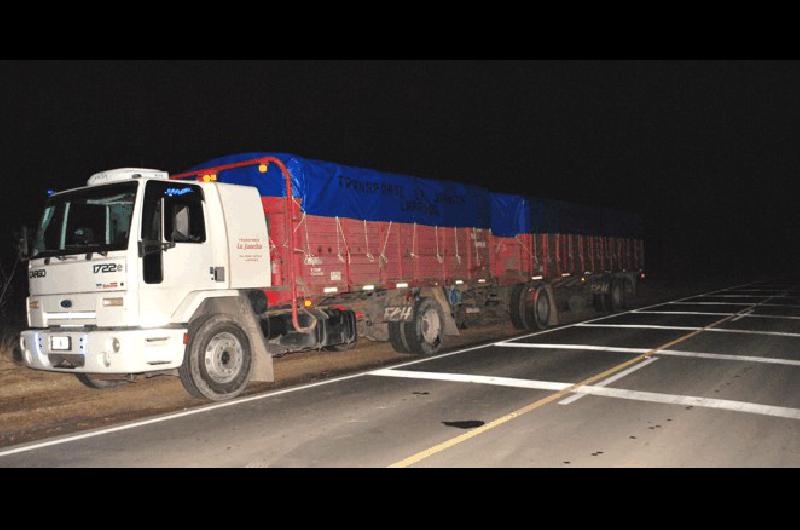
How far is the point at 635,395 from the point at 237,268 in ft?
19.0

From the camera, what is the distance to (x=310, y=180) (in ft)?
35.2

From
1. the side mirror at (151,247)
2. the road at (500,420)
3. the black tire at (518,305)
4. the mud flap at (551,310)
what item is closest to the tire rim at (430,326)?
the road at (500,420)

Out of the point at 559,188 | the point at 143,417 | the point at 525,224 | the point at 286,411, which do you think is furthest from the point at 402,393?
the point at 559,188

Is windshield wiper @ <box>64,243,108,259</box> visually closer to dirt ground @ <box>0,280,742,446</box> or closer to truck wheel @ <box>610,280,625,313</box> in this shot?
dirt ground @ <box>0,280,742,446</box>

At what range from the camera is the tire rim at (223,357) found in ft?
29.4

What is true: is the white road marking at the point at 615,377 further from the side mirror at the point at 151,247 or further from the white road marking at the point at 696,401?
the side mirror at the point at 151,247

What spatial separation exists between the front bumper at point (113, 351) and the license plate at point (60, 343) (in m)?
0.02

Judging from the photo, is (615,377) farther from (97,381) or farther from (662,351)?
(97,381)

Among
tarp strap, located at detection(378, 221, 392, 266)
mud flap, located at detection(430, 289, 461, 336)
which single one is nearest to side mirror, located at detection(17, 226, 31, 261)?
tarp strap, located at detection(378, 221, 392, 266)

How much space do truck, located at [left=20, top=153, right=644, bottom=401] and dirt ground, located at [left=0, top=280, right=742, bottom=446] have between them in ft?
1.24

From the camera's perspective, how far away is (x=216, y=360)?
901cm

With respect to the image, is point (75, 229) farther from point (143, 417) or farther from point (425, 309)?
point (425, 309)

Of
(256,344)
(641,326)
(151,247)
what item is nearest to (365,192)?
(256,344)

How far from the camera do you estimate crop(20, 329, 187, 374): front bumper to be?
8156mm
